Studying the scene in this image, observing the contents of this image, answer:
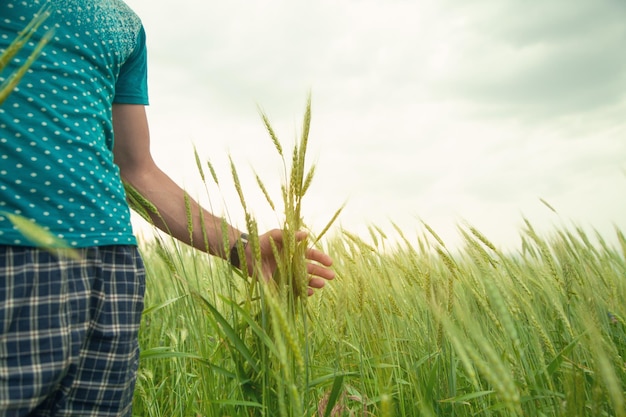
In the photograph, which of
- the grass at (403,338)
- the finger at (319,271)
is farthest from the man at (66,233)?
the finger at (319,271)

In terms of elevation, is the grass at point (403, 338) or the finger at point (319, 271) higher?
the finger at point (319, 271)

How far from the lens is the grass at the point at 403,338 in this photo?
0.75 m

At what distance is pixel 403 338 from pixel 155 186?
30.5 inches

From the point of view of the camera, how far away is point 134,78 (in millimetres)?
1302

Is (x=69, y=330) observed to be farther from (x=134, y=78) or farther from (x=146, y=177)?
(x=134, y=78)

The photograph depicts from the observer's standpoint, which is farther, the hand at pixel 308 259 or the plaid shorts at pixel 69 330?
the hand at pixel 308 259

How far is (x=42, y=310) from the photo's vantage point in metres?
0.87

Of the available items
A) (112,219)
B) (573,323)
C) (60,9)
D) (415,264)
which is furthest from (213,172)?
(573,323)

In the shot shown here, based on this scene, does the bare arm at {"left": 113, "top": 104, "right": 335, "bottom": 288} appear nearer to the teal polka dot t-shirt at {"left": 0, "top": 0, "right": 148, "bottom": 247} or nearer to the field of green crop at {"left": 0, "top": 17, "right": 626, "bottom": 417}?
the field of green crop at {"left": 0, "top": 17, "right": 626, "bottom": 417}

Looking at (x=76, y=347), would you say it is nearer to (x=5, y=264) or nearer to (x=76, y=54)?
(x=5, y=264)

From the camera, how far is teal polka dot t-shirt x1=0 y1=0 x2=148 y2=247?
88 cm

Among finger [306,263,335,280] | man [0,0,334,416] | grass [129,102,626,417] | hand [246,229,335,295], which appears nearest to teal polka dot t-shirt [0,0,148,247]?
man [0,0,334,416]

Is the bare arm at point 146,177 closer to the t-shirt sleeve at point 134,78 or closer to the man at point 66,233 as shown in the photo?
the t-shirt sleeve at point 134,78

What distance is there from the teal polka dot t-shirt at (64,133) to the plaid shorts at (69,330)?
42 millimetres
